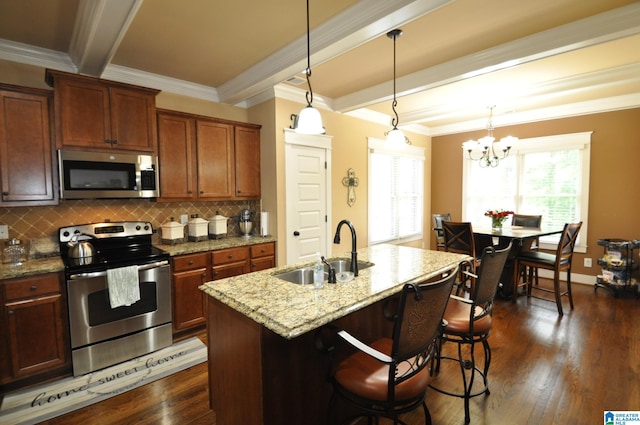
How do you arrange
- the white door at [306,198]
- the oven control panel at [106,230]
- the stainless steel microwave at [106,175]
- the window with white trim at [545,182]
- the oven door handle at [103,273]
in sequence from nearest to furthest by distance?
the oven door handle at [103,273]
the stainless steel microwave at [106,175]
the oven control panel at [106,230]
the white door at [306,198]
the window with white trim at [545,182]

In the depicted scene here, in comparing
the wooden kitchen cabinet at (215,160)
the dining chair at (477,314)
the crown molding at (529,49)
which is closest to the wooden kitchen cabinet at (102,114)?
the wooden kitchen cabinet at (215,160)

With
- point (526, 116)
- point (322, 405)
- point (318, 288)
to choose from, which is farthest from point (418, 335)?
point (526, 116)

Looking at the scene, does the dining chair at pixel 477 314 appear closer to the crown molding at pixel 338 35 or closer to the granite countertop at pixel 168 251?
the crown molding at pixel 338 35

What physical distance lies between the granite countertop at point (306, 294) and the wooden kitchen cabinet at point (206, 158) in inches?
74.9

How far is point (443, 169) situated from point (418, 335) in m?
5.60

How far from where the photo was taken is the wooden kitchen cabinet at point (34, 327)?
7.42ft

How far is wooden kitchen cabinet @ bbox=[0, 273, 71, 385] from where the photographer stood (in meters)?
2.26

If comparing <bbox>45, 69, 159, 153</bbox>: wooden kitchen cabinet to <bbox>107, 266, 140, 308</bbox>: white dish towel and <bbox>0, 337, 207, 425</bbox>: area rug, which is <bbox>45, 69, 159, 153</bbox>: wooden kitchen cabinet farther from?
<bbox>0, 337, 207, 425</bbox>: area rug

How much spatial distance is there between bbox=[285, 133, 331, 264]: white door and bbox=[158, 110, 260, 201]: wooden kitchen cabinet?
1.59ft

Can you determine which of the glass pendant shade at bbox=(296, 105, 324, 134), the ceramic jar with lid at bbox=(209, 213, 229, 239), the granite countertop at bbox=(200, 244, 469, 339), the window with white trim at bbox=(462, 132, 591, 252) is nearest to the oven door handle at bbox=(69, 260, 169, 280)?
the ceramic jar with lid at bbox=(209, 213, 229, 239)

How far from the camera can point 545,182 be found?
17.0ft

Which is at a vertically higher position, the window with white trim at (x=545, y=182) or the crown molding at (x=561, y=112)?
the crown molding at (x=561, y=112)

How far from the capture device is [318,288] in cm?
174

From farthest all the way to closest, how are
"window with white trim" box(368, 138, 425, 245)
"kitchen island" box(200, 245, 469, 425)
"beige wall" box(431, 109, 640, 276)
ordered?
"window with white trim" box(368, 138, 425, 245) → "beige wall" box(431, 109, 640, 276) → "kitchen island" box(200, 245, 469, 425)
